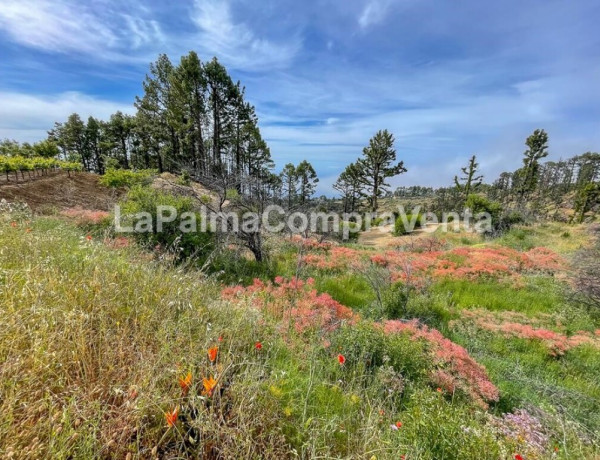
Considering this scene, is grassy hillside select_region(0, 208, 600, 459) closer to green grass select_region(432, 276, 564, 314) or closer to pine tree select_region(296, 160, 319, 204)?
green grass select_region(432, 276, 564, 314)

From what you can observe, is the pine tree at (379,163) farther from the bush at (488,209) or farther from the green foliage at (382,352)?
the green foliage at (382,352)

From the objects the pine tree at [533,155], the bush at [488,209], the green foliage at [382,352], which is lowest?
the green foliage at [382,352]

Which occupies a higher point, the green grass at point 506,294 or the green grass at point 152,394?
the green grass at point 152,394

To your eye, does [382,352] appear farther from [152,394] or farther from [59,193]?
[59,193]

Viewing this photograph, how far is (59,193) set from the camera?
1559cm

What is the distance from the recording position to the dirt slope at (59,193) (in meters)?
12.9

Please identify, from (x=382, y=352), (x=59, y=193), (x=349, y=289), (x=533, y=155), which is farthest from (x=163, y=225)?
(x=533, y=155)

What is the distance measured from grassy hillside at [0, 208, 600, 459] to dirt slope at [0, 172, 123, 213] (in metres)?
13.2

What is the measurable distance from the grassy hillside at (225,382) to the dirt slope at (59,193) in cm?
1318

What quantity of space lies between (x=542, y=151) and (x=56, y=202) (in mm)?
41188

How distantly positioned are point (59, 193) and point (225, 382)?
65.2 ft

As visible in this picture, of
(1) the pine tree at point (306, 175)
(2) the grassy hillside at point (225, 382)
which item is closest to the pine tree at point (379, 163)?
(1) the pine tree at point (306, 175)

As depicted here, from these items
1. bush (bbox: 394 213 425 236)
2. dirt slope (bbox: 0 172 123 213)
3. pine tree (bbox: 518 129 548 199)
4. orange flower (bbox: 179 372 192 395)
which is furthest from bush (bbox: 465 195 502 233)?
dirt slope (bbox: 0 172 123 213)

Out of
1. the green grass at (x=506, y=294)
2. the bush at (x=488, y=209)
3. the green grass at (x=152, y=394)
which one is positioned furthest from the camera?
the bush at (x=488, y=209)
